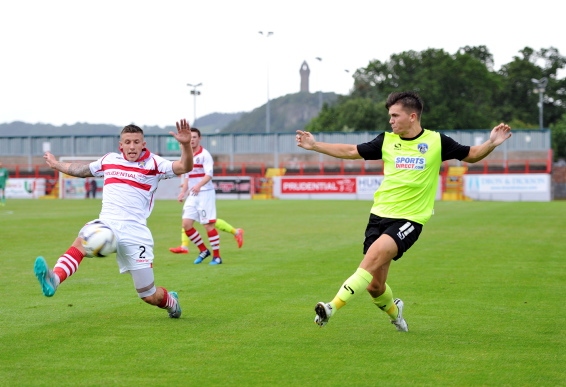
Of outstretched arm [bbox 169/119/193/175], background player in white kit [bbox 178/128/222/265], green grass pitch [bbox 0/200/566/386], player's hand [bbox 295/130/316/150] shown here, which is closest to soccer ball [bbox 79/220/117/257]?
green grass pitch [bbox 0/200/566/386]

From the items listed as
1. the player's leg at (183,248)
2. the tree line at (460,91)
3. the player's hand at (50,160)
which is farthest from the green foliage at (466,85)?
the player's hand at (50,160)

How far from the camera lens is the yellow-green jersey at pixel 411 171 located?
308 inches

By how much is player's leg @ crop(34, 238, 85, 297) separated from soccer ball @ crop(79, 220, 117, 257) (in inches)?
3.5

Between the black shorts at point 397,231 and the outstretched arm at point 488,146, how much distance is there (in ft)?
2.50

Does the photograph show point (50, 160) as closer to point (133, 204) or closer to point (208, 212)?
point (133, 204)

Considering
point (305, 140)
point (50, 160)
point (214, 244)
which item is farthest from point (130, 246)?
point (214, 244)

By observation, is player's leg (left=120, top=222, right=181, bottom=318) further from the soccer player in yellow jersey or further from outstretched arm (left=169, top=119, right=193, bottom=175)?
the soccer player in yellow jersey

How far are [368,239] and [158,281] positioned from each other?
491cm

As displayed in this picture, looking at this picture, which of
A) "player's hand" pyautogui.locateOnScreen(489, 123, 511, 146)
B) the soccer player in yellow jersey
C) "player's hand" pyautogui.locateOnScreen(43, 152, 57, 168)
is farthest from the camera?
"player's hand" pyautogui.locateOnScreen(43, 152, 57, 168)

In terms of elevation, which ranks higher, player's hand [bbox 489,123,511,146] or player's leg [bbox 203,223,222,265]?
player's hand [bbox 489,123,511,146]

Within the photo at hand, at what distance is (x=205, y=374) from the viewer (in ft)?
20.5

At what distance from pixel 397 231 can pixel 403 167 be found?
591mm

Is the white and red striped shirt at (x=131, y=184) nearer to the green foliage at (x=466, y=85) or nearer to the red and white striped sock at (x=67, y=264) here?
the red and white striped sock at (x=67, y=264)

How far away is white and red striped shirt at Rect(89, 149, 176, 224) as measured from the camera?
→ 837 centimetres
